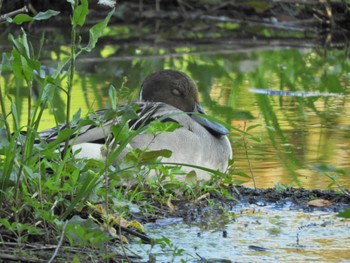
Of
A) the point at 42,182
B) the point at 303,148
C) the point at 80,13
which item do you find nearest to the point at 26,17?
the point at 80,13

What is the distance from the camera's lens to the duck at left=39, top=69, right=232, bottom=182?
552 cm

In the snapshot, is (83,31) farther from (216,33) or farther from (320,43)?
(320,43)

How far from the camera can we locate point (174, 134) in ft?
19.4

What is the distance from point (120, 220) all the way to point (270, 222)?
803 millimetres

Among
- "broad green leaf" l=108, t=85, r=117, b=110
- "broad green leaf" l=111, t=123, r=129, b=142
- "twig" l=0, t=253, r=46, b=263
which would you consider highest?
"broad green leaf" l=108, t=85, r=117, b=110

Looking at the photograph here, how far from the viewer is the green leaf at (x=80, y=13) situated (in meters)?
4.19

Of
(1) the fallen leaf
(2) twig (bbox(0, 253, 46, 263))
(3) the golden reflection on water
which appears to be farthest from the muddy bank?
(2) twig (bbox(0, 253, 46, 263))

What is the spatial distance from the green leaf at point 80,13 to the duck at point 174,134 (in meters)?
1.05

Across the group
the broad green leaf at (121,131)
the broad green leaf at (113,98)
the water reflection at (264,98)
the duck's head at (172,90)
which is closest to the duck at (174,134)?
the duck's head at (172,90)

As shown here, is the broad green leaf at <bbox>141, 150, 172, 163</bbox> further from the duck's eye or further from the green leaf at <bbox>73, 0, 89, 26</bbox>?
the duck's eye

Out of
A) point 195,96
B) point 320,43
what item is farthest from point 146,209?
point 320,43

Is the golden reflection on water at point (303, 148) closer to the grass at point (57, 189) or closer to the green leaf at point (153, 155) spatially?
the green leaf at point (153, 155)

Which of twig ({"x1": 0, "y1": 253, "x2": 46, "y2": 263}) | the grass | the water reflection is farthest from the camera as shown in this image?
the water reflection

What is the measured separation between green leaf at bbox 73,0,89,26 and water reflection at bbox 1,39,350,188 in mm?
317
